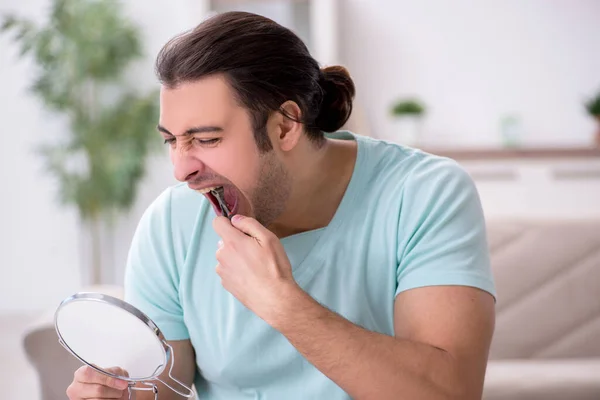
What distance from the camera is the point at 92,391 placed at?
124 centimetres

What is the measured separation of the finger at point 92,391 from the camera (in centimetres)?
124

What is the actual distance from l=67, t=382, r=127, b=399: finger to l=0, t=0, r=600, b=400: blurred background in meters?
3.41

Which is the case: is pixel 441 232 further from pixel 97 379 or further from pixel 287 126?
pixel 97 379

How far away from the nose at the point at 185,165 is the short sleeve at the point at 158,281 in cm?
22

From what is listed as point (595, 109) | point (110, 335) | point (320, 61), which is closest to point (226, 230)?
point (110, 335)

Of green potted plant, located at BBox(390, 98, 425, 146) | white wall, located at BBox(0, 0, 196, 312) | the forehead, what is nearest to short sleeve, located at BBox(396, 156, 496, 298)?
the forehead

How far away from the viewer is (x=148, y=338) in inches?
45.1

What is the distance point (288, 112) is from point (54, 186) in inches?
156

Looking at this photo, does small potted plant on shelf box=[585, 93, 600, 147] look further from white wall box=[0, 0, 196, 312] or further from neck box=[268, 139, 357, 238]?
neck box=[268, 139, 357, 238]

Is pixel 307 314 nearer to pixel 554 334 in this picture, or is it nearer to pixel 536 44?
pixel 554 334

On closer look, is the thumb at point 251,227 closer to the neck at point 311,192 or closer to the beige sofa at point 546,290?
the neck at point 311,192

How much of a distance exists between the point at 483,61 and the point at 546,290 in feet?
10.3

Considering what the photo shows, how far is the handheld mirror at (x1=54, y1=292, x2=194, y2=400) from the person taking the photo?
3.64 feet

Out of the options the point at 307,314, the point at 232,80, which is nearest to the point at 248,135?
the point at 232,80
